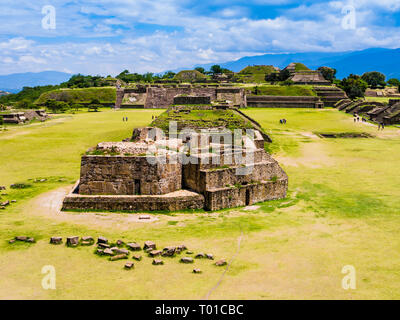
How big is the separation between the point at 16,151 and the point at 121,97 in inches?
1612

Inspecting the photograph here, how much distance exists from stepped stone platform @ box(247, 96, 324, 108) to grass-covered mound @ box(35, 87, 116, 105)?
25.0 metres

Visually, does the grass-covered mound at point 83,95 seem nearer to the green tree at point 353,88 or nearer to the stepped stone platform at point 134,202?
the green tree at point 353,88

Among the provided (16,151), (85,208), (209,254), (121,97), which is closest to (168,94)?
(121,97)

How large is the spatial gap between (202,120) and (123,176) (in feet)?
48.5

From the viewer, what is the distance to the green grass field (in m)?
7.40

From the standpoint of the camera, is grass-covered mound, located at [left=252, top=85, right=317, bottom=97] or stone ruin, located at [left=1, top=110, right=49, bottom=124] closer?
stone ruin, located at [left=1, top=110, right=49, bottom=124]

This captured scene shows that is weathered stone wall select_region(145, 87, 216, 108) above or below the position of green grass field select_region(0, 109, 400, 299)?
above

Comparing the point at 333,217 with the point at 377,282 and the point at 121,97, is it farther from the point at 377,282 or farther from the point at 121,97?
the point at 121,97

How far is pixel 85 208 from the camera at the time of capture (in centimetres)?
1277

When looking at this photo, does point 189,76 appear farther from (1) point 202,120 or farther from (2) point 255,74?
(1) point 202,120

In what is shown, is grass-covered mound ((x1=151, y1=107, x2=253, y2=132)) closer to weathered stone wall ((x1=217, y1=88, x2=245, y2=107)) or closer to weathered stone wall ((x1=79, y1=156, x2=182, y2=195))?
weathered stone wall ((x1=79, y1=156, x2=182, y2=195))

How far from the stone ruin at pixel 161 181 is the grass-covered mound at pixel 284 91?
5017 centimetres

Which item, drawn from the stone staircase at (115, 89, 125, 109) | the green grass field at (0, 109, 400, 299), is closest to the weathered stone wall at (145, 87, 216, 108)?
the stone staircase at (115, 89, 125, 109)

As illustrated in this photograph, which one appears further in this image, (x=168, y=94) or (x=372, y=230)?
(x=168, y=94)
